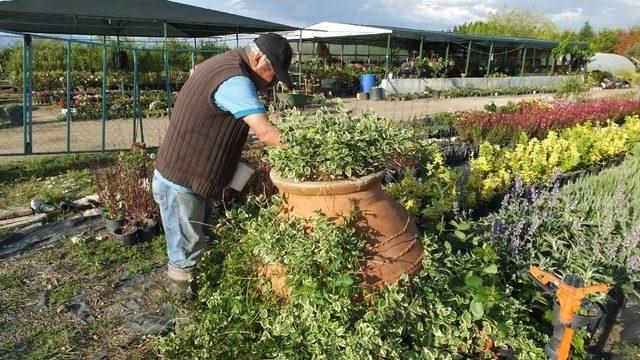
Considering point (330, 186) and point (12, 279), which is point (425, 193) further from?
point (12, 279)

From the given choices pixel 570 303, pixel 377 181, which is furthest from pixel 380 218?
pixel 570 303

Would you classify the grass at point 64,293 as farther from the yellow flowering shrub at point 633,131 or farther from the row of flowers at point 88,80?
the row of flowers at point 88,80

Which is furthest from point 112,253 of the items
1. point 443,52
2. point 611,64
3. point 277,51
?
point 611,64

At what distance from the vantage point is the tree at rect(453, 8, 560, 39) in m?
38.2

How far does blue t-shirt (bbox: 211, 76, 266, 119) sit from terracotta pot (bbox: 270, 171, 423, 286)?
1.00ft

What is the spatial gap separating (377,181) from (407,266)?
1.19ft

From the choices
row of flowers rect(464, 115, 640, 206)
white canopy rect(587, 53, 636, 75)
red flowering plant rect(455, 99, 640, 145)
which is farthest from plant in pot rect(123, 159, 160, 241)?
white canopy rect(587, 53, 636, 75)

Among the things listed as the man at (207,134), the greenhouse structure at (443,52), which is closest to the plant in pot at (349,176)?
the man at (207,134)

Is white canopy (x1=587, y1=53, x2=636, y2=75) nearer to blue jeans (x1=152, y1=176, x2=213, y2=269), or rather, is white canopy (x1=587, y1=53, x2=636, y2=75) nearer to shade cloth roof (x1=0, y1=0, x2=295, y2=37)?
shade cloth roof (x1=0, y1=0, x2=295, y2=37)

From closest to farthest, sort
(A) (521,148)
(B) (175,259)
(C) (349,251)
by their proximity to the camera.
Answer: (C) (349,251) → (B) (175,259) → (A) (521,148)

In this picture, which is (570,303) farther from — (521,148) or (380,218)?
(521,148)

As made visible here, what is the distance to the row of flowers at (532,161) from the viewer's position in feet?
13.6

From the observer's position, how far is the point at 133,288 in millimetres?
3162

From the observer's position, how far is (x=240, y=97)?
6.48 ft
